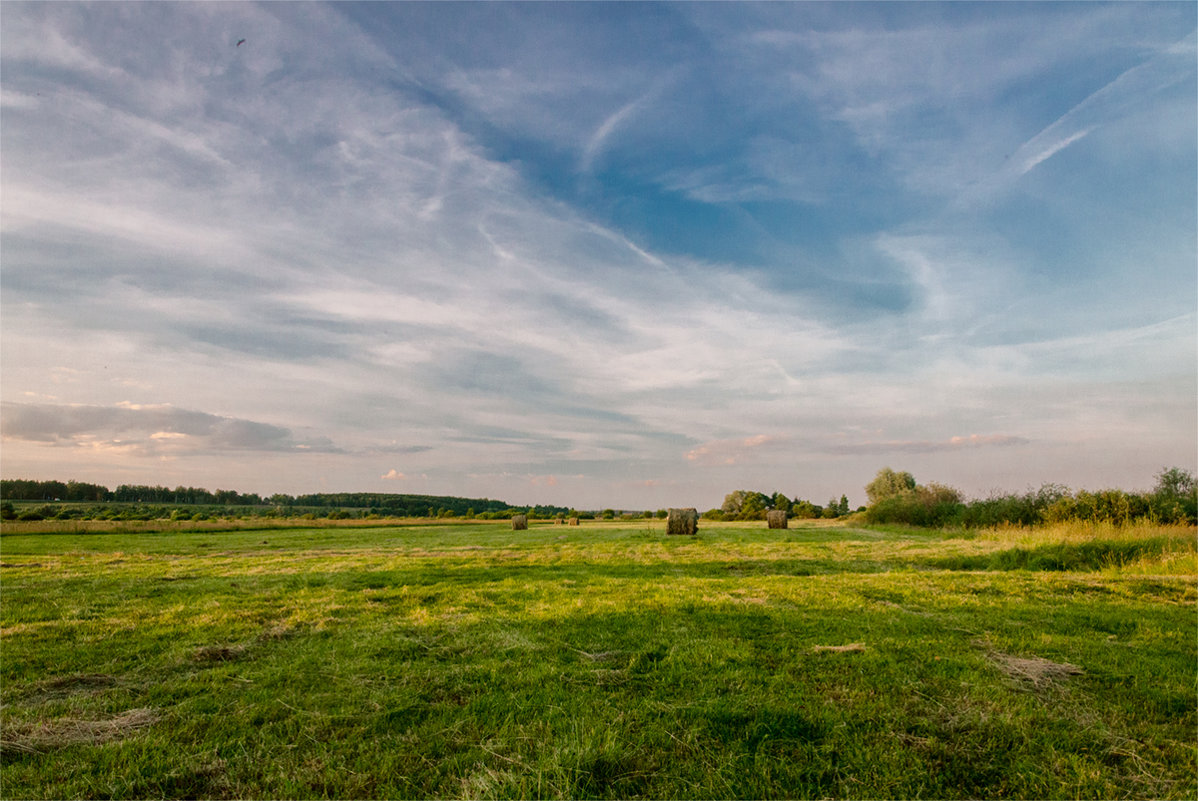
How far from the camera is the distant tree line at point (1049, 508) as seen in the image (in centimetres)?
2658

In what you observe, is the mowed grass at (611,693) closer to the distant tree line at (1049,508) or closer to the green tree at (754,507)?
the distant tree line at (1049,508)

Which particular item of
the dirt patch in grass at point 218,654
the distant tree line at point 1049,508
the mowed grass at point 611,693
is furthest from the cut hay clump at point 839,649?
the distant tree line at point 1049,508

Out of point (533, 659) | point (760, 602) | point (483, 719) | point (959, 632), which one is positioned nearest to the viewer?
point (483, 719)

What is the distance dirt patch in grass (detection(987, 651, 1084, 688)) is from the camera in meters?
6.17

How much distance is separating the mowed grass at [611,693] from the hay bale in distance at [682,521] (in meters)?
26.0

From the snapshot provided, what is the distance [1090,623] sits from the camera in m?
9.02

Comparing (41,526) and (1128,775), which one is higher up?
(1128,775)

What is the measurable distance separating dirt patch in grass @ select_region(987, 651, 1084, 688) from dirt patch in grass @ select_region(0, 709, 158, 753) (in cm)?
916

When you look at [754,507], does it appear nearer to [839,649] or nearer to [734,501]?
[734,501]

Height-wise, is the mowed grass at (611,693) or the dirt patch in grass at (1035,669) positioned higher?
the dirt patch in grass at (1035,669)

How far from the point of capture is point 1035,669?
648 centimetres

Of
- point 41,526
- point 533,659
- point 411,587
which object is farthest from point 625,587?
point 41,526

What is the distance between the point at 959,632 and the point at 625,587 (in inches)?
269

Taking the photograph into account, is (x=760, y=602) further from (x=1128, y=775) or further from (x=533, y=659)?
(x=1128, y=775)
